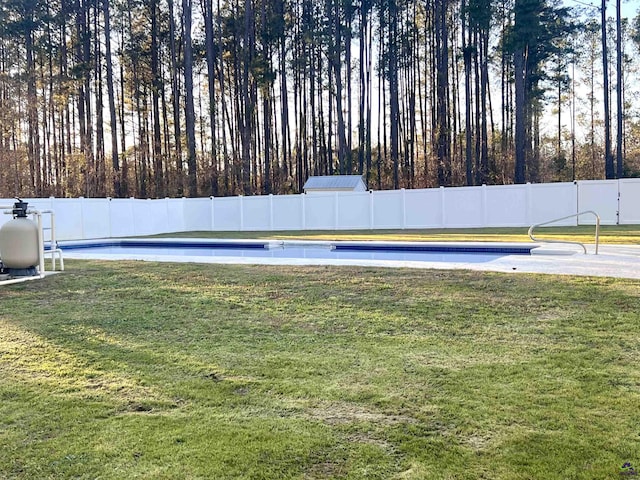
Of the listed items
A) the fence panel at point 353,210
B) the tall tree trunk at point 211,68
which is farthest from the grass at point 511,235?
the tall tree trunk at point 211,68

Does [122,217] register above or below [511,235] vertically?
above

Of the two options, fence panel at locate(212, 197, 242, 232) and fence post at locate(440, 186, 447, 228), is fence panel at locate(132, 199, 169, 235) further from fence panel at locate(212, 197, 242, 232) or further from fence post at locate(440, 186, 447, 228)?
fence post at locate(440, 186, 447, 228)

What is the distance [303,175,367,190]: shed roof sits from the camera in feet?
60.0

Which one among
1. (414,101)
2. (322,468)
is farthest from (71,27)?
(322,468)

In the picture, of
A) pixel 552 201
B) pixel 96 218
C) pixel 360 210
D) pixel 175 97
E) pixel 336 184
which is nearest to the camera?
pixel 96 218

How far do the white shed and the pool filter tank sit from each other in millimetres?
12584

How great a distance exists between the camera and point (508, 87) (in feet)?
82.1

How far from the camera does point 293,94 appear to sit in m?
25.6

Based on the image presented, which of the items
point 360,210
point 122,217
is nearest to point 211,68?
point 122,217

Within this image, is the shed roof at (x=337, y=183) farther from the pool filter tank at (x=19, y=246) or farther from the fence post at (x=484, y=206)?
the pool filter tank at (x=19, y=246)

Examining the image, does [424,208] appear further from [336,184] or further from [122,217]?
[122,217]

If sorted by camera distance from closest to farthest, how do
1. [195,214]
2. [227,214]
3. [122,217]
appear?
[122,217] < [227,214] < [195,214]

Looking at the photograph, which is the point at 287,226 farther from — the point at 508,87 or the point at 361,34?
the point at 508,87

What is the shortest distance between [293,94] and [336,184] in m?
8.94
